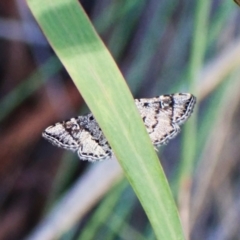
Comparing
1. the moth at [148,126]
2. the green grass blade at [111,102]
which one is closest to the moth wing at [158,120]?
the moth at [148,126]

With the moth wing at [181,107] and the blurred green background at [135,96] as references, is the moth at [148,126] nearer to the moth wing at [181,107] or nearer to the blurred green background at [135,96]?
the moth wing at [181,107]

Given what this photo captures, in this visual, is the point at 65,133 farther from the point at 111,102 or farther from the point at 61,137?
the point at 111,102

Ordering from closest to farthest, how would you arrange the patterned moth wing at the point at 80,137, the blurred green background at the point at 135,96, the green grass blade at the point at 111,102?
the green grass blade at the point at 111,102 → the patterned moth wing at the point at 80,137 → the blurred green background at the point at 135,96

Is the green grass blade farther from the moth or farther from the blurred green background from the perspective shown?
the blurred green background

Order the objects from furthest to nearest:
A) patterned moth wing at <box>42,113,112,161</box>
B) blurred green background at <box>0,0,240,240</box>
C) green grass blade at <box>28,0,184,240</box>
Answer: blurred green background at <box>0,0,240,240</box> → patterned moth wing at <box>42,113,112,161</box> → green grass blade at <box>28,0,184,240</box>

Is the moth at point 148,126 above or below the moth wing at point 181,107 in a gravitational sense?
below

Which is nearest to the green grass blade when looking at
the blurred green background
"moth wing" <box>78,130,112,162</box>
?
"moth wing" <box>78,130,112,162</box>
